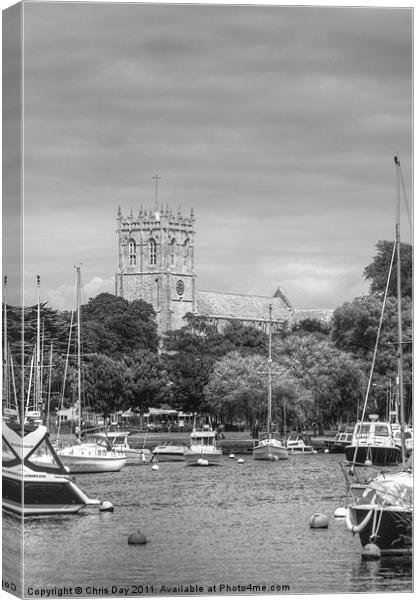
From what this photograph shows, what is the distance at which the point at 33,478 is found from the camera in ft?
Answer: 49.6

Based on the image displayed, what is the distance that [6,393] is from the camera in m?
12.7

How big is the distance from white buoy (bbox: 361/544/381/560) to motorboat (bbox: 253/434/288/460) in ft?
66.4

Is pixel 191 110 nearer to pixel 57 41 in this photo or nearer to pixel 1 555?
pixel 57 41

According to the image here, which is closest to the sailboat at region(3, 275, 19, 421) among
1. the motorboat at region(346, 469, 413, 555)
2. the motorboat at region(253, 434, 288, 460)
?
the motorboat at region(346, 469, 413, 555)

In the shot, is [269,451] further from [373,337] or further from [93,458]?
[93,458]

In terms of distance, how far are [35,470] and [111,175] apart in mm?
3671

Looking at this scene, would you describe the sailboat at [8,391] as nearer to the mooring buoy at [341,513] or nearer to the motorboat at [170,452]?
the mooring buoy at [341,513]

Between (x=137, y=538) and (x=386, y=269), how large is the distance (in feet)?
15.9

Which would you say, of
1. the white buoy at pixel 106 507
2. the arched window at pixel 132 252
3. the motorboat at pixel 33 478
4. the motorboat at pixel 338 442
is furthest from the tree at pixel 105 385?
the motorboat at pixel 33 478

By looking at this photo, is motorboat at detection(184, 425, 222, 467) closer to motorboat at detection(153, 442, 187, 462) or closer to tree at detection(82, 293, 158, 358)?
motorboat at detection(153, 442, 187, 462)

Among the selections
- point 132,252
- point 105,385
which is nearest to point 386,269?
point 132,252

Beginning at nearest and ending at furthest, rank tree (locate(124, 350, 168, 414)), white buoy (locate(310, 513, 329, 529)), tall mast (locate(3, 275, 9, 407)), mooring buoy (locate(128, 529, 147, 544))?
tall mast (locate(3, 275, 9, 407)) → mooring buoy (locate(128, 529, 147, 544)) → white buoy (locate(310, 513, 329, 529)) → tree (locate(124, 350, 168, 414))

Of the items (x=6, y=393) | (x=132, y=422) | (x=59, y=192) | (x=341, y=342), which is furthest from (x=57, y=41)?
(x=132, y=422)

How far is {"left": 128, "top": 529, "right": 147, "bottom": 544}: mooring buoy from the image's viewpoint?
1560 centimetres
